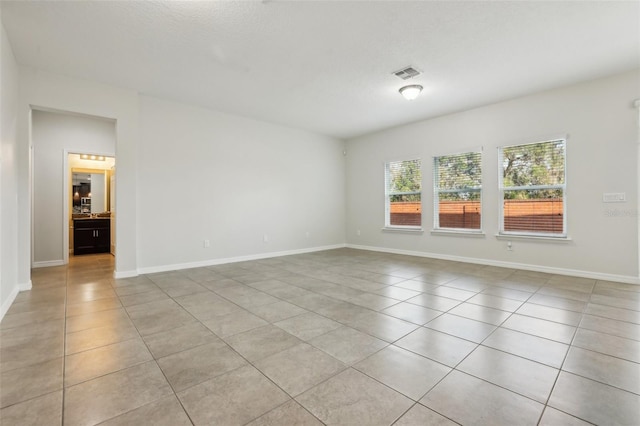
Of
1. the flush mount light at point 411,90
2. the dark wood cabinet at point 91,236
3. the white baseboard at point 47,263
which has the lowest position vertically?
the white baseboard at point 47,263

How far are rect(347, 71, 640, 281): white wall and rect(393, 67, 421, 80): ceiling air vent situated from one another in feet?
3.39

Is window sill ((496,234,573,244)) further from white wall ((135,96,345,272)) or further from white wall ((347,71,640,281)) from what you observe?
white wall ((135,96,345,272))

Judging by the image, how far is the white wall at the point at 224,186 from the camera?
190 inches

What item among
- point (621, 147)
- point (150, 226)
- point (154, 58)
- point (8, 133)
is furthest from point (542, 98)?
point (8, 133)

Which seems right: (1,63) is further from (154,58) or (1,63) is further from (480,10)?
(480,10)

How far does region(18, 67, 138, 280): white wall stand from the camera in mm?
3770

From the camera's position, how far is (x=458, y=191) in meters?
5.75

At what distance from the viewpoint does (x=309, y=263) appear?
5.58 meters

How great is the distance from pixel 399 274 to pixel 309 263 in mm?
1782

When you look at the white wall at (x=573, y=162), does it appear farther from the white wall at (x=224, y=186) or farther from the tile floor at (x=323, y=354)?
the white wall at (x=224, y=186)

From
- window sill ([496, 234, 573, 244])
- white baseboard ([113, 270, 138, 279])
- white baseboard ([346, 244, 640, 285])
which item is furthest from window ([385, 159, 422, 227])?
white baseboard ([113, 270, 138, 279])

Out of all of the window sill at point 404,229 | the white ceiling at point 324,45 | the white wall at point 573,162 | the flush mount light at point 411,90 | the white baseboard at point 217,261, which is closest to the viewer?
the white ceiling at point 324,45

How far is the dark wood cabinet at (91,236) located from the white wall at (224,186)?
10.8 ft

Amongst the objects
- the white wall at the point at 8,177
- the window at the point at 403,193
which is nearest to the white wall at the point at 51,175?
the white wall at the point at 8,177
